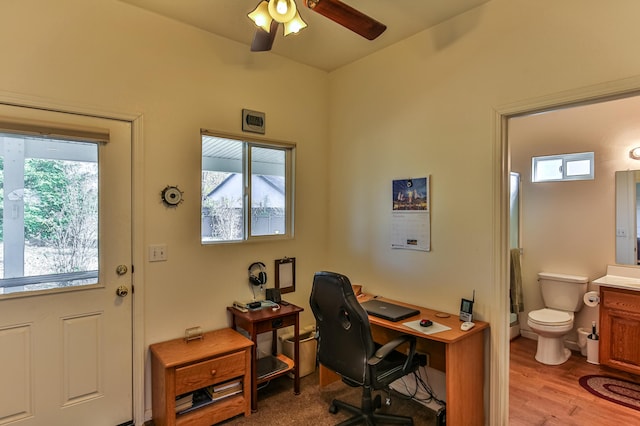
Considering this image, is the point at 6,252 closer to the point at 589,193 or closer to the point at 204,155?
the point at 204,155

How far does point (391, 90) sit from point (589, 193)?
2.34 m

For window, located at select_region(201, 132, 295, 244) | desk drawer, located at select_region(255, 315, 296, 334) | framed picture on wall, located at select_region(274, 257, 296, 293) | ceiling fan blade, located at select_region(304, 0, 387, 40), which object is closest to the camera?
ceiling fan blade, located at select_region(304, 0, 387, 40)

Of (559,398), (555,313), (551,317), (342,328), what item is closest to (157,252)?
(342,328)

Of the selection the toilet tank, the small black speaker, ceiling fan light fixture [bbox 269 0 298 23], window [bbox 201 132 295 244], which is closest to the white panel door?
window [bbox 201 132 295 244]

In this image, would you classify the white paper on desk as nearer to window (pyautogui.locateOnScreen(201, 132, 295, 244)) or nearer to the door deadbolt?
window (pyautogui.locateOnScreen(201, 132, 295, 244))

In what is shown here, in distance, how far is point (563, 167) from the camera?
3.62 m

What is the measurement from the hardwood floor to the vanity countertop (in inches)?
31.5

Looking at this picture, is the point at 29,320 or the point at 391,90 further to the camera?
the point at 391,90

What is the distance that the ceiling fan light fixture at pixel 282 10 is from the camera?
1688 millimetres

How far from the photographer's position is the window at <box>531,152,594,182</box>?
3498 millimetres

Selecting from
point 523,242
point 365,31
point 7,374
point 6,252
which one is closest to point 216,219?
point 6,252

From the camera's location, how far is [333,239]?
346cm

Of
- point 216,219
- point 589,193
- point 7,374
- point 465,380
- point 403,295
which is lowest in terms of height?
point 465,380

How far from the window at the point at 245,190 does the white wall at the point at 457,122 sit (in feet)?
1.91
